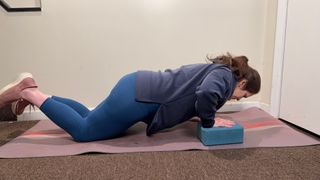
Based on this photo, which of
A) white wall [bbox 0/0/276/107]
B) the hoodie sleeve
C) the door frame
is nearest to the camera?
the hoodie sleeve

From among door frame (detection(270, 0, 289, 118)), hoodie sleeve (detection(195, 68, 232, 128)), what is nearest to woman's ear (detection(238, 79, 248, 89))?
hoodie sleeve (detection(195, 68, 232, 128))

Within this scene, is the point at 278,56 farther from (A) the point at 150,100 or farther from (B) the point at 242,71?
(A) the point at 150,100

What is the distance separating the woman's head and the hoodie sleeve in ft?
0.28

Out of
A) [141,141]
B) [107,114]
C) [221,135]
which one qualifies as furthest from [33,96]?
[221,135]

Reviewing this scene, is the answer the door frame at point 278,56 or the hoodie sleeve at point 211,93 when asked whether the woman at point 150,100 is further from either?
the door frame at point 278,56

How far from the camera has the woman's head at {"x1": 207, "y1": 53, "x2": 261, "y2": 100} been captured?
1.38 meters

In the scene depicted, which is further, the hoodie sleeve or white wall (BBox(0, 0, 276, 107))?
white wall (BBox(0, 0, 276, 107))

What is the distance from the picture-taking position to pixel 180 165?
109 cm

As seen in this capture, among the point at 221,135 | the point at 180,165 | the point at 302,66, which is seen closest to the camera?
the point at 180,165

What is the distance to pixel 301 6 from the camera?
1593 mm

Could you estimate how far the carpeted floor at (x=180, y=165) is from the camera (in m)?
1.01

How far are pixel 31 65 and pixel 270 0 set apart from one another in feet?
5.30

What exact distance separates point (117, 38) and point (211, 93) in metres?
0.95

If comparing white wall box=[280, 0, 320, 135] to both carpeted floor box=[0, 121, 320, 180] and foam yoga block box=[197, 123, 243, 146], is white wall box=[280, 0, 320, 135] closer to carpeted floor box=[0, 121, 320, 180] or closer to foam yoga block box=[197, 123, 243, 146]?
carpeted floor box=[0, 121, 320, 180]
